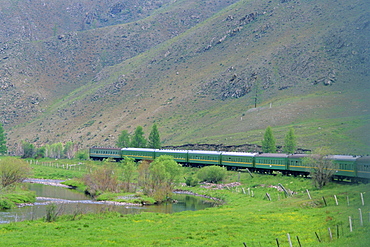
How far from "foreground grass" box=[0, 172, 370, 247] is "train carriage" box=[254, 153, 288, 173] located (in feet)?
79.3

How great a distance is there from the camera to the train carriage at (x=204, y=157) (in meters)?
88.1

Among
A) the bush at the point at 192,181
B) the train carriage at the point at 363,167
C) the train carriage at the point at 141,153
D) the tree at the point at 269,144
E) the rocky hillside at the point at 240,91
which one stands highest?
the rocky hillside at the point at 240,91

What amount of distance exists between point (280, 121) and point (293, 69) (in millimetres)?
31048

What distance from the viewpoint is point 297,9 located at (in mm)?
181750

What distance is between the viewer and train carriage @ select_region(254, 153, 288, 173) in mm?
71562

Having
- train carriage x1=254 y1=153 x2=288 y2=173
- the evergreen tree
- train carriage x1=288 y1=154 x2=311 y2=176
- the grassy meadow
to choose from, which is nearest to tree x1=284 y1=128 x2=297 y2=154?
train carriage x1=254 y1=153 x2=288 y2=173

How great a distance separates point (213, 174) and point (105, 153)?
39688 mm

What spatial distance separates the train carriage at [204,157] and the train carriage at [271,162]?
35.9 feet

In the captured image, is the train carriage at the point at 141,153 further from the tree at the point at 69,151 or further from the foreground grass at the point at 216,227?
the foreground grass at the point at 216,227

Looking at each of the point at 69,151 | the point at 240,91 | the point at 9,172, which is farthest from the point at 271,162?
the point at 240,91

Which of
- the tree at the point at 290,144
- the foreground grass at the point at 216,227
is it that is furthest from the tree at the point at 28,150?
the foreground grass at the point at 216,227

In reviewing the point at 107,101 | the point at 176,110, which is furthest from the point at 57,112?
the point at 176,110

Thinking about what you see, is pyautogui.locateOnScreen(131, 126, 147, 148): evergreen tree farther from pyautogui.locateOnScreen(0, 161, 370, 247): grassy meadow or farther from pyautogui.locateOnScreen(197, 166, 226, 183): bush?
pyautogui.locateOnScreen(0, 161, 370, 247): grassy meadow

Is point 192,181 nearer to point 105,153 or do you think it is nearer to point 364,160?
point 364,160
